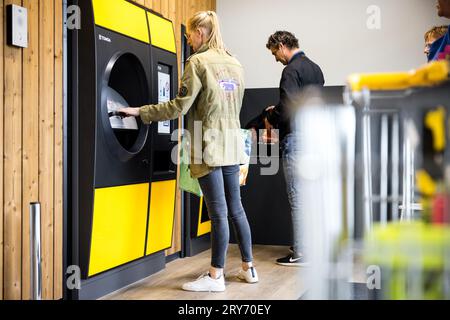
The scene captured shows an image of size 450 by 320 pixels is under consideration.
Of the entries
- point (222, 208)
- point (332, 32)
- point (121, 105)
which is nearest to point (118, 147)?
point (121, 105)

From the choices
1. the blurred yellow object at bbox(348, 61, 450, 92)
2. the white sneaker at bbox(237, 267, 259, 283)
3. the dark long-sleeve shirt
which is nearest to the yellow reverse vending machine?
the white sneaker at bbox(237, 267, 259, 283)

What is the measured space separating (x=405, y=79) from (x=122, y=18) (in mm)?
2071

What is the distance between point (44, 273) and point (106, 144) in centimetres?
69

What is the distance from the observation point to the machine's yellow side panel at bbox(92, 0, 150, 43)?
293cm

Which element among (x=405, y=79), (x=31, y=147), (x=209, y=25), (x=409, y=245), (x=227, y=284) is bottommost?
(x=227, y=284)

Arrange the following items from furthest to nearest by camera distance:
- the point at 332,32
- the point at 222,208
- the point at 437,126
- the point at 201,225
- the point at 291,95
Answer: the point at 332,32
the point at 201,225
the point at 291,95
the point at 222,208
the point at 437,126

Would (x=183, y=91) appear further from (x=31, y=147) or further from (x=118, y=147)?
(x=31, y=147)

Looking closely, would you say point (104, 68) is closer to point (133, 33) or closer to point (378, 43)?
point (133, 33)

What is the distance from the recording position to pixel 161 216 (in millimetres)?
3631

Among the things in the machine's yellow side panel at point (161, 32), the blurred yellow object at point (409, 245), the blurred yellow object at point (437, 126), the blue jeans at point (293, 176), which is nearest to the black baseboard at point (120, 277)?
the blue jeans at point (293, 176)

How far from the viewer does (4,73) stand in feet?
8.04

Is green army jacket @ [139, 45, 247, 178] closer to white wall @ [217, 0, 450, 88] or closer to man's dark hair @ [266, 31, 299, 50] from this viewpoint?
man's dark hair @ [266, 31, 299, 50]

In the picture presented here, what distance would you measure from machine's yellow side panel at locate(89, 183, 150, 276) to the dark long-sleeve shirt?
1163 mm

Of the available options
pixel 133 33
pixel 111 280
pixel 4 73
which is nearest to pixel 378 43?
pixel 133 33
